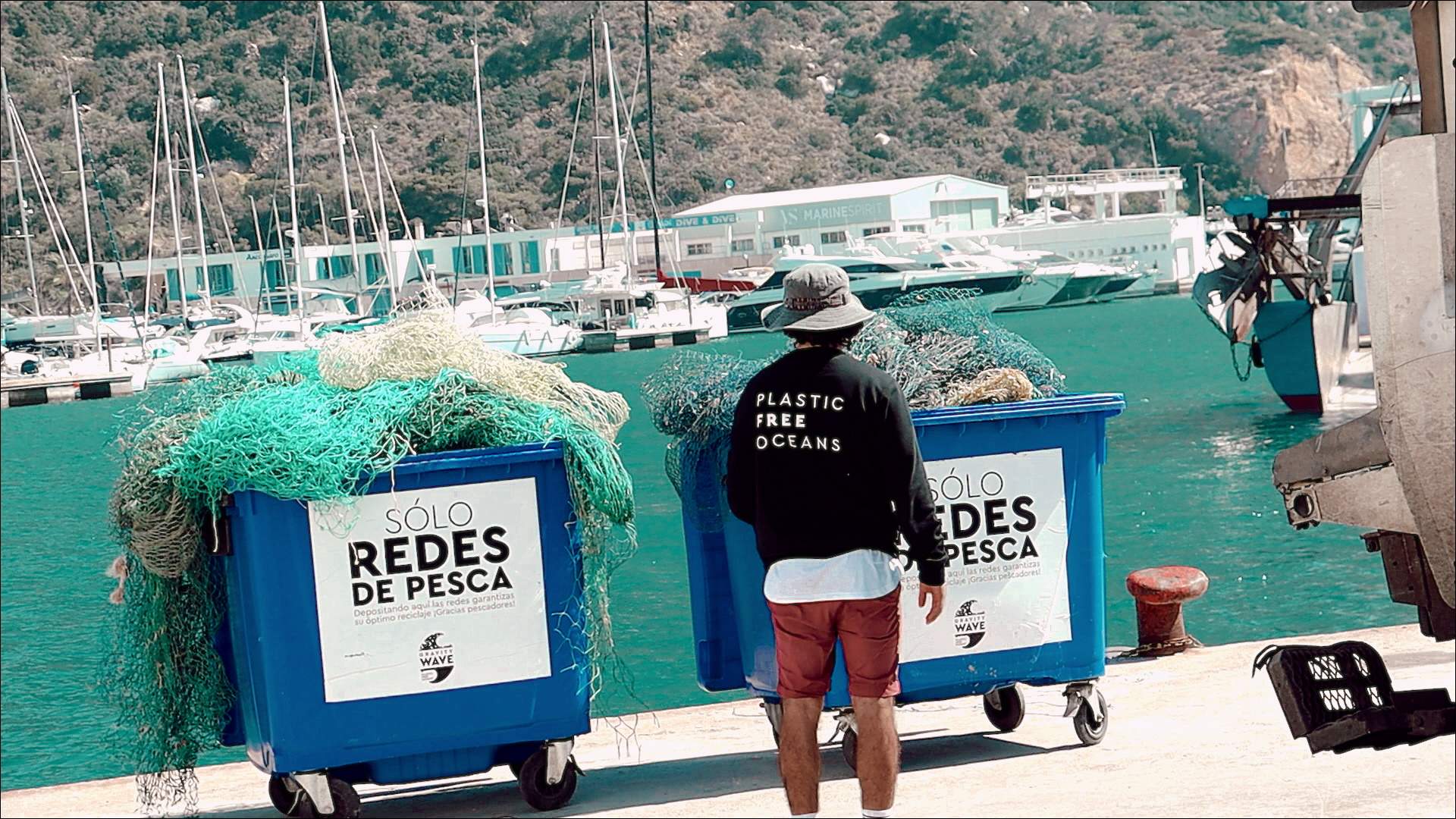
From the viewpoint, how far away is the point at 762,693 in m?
6.45

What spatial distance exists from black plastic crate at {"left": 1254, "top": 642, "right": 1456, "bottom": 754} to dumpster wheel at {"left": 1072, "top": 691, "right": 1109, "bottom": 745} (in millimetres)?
1394

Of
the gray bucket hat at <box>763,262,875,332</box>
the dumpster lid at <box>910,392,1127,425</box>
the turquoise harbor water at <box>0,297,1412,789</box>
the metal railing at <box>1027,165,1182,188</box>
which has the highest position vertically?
the metal railing at <box>1027,165,1182,188</box>

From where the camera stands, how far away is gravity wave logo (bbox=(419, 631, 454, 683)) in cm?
595

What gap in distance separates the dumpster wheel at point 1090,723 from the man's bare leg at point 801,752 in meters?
1.52

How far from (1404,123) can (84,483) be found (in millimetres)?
55610

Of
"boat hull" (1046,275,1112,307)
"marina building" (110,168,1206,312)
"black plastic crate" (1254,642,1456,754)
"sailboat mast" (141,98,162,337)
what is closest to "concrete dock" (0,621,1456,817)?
"black plastic crate" (1254,642,1456,754)

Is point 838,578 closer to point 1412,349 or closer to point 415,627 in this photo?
point 415,627

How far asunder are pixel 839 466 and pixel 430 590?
1.54 metres

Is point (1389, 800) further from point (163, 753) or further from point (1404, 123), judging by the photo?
point (1404, 123)

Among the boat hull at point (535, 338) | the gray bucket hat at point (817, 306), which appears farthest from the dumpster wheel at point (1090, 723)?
the boat hull at point (535, 338)

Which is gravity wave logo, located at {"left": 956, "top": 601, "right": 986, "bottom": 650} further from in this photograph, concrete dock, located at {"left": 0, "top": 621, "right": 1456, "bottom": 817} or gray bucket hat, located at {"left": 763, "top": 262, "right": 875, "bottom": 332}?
gray bucket hat, located at {"left": 763, "top": 262, "right": 875, "bottom": 332}

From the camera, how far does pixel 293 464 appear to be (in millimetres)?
5746

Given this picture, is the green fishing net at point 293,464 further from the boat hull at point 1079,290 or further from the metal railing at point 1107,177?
the metal railing at point 1107,177

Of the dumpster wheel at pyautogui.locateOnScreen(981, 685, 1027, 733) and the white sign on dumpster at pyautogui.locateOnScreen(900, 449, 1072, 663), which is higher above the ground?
the white sign on dumpster at pyautogui.locateOnScreen(900, 449, 1072, 663)
